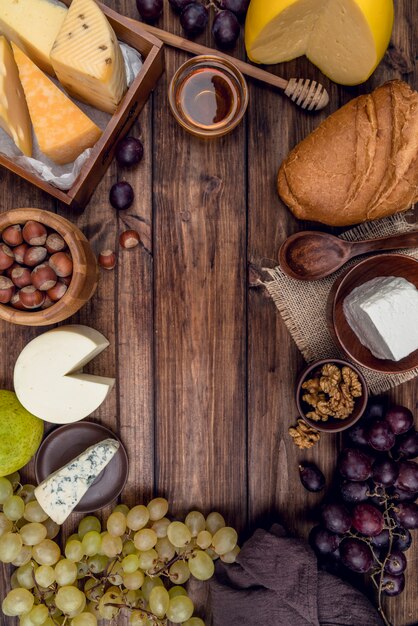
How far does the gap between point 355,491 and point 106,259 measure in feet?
1.95

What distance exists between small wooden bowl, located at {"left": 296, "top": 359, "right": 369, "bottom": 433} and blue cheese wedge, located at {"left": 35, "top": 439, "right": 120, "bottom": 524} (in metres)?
0.35

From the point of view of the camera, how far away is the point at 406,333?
87 centimetres

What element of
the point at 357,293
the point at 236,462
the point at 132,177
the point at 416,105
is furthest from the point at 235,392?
the point at 416,105

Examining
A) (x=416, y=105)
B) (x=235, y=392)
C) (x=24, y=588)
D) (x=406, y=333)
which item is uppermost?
(x=416, y=105)

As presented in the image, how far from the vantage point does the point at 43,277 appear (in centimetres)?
86

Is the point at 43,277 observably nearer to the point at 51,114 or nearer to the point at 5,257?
the point at 5,257

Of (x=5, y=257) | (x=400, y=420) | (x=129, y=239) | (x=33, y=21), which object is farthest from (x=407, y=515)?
(x=33, y=21)

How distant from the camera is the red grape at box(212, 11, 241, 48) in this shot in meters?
0.98

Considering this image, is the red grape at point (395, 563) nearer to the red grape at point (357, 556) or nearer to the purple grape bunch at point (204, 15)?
the red grape at point (357, 556)

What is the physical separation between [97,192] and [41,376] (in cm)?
35

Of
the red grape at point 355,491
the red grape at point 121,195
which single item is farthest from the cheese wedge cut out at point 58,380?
the red grape at point 355,491

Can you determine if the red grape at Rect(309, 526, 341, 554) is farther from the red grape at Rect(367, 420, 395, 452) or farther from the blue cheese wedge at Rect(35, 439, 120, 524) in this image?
the blue cheese wedge at Rect(35, 439, 120, 524)

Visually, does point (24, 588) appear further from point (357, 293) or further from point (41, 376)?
point (357, 293)

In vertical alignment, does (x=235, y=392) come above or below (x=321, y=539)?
above
